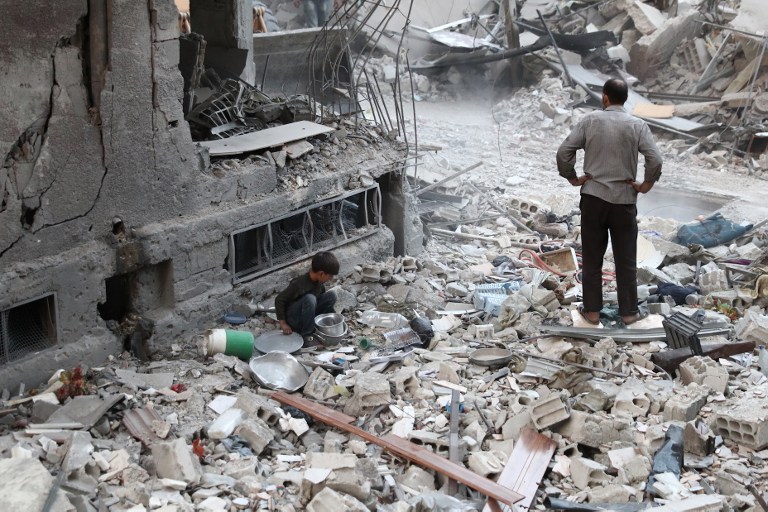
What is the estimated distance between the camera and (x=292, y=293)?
6.21m

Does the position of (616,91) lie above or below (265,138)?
above

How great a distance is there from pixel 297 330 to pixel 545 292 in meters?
2.29

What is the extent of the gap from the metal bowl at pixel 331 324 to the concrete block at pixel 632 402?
2.15 m

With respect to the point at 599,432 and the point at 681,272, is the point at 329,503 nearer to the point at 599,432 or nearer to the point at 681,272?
the point at 599,432

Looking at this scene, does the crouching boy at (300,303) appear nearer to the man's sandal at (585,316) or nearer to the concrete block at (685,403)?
the man's sandal at (585,316)

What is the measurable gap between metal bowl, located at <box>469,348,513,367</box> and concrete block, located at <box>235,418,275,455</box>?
181 cm

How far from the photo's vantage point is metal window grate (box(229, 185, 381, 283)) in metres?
6.62

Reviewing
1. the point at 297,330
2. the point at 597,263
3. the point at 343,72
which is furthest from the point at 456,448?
the point at 343,72

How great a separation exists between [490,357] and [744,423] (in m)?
1.82

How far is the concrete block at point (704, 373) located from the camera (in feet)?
18.2

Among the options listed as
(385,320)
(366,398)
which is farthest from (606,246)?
(366,398)

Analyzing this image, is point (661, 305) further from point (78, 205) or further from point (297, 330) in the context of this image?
point (78, 205)

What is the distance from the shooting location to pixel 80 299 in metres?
5.38

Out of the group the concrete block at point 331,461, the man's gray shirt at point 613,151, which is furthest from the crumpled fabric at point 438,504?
the man's gray shirt at point 613,151
